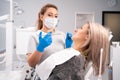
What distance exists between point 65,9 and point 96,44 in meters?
3.67

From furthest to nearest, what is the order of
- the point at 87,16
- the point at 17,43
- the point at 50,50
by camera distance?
the point at 87,16, the point at 17,43, the point at 50,50

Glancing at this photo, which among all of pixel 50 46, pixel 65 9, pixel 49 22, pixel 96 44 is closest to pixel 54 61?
pixel 96 44

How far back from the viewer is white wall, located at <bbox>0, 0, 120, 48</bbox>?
15.3 ft

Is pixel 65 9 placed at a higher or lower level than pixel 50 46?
higher

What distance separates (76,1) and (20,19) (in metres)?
1.37

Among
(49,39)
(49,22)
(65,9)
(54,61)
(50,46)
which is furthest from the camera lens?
(65,9)

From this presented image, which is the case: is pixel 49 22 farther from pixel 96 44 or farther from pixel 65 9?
pixel 65 9

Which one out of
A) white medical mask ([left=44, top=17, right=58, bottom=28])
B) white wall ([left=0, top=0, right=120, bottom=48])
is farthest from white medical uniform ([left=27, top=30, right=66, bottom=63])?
white wall ([left=0, top=0, right=120, bottom=48])

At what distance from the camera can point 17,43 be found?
100 inches

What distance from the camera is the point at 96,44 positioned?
121 centimetres

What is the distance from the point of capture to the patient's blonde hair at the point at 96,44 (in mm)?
1209

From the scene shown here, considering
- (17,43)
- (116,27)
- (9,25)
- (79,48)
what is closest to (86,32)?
(79,48)

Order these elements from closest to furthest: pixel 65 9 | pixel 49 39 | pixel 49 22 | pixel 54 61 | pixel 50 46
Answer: pixel 54 61 < pixel 49 39 < pixel 50 46 < pixel 49 22 < pixel 65 9

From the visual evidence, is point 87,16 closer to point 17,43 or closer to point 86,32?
point 17,43
